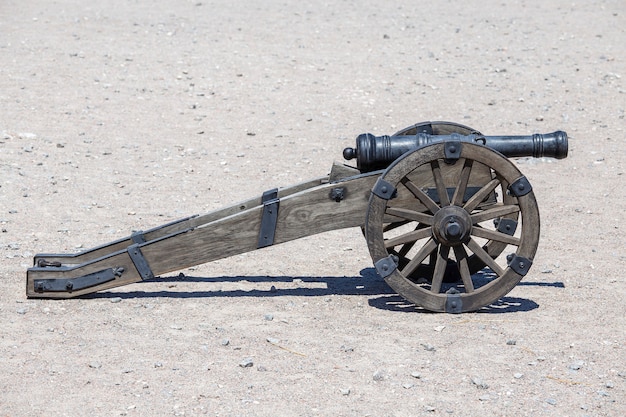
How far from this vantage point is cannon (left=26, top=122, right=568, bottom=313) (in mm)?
6730

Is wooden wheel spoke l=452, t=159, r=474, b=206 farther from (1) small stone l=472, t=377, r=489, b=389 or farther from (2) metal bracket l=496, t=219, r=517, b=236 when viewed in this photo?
(1) small stone l=472, t=377, r=489, b=389

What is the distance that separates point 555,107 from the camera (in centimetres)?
1277

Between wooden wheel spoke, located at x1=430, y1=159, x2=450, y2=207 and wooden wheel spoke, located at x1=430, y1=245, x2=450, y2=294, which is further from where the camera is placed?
wooden wheel spoke, located at x1=430, y1=245, x2=450, y2=294

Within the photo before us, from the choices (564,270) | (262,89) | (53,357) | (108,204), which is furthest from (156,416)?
(262,89)

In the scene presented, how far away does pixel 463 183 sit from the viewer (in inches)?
265

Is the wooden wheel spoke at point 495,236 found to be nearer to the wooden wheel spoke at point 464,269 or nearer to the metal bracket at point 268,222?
the wooden wheel spoke at point 464,269

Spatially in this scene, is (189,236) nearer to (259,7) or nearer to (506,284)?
(506,284)

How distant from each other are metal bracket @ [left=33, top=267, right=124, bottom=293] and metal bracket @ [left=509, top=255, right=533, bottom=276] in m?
2.53

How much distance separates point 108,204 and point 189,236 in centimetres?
280

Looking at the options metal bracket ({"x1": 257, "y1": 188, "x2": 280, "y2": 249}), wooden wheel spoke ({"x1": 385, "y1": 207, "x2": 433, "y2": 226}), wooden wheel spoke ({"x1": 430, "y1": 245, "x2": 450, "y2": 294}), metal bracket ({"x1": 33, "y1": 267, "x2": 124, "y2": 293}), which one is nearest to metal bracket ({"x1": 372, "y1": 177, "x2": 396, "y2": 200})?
wooden wheel spoke ({"x1": 385, "y1": 207, "x2": 433, "y2": 226})

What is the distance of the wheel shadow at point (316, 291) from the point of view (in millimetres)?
7125

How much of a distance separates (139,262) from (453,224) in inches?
80.9

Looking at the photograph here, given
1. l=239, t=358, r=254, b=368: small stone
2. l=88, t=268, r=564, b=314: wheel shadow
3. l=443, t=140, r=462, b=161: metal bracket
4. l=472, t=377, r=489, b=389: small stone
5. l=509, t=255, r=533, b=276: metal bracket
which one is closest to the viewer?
l=472, t=377, r=489, b=389: small stone

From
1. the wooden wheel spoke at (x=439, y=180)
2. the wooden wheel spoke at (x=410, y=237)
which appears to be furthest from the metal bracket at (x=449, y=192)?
the wooden wheel spoke at (x=410, y=237)
